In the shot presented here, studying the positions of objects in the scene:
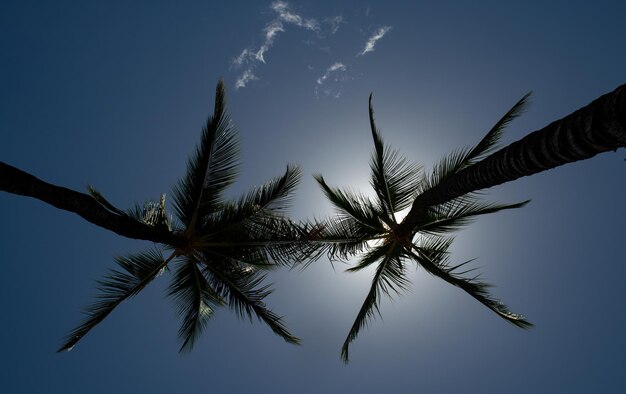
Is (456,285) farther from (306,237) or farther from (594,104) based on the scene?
(594,104)

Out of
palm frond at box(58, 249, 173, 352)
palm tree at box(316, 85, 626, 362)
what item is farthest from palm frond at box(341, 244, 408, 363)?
palm frond at box(58, 249, 173, 352)

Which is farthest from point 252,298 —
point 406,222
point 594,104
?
point 594,104

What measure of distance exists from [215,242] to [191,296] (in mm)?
1624

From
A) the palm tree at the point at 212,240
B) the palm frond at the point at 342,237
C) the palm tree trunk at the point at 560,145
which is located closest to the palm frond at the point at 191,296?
the palm tree at the point at 212,240

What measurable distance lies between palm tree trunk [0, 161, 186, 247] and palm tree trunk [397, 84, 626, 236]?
599cm

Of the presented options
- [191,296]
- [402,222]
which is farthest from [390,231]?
[191,296]

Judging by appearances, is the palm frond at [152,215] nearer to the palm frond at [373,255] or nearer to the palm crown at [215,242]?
the palm crown at [215,242]

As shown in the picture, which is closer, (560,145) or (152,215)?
(560,145)

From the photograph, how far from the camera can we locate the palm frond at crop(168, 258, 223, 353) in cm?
930

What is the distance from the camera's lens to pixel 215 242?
914 cm

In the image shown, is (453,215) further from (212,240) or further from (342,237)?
(212,240)

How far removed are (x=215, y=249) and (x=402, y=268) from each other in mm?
4575

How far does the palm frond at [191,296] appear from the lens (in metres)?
9.30

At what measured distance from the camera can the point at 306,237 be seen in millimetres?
8523
